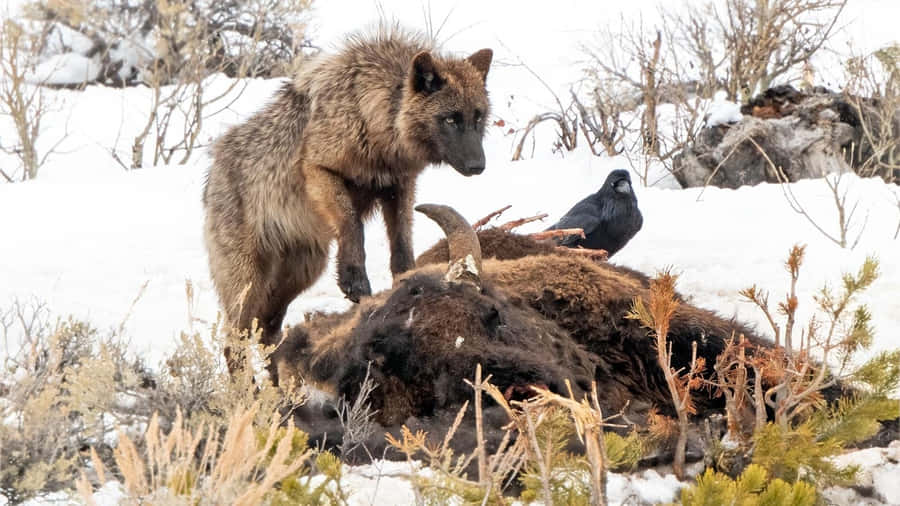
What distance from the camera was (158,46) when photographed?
48.9 feet

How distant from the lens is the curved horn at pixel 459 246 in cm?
452

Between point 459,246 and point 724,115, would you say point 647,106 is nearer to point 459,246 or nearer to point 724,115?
point 724,115

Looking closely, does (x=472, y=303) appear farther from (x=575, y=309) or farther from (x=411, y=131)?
(x=411, y=131)

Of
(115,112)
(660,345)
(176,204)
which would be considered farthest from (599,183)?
(115,112)

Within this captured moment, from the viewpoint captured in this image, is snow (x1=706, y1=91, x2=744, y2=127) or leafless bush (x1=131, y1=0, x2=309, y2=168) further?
leafless bush (x1=131, y1=0, x2=309, y2=168)

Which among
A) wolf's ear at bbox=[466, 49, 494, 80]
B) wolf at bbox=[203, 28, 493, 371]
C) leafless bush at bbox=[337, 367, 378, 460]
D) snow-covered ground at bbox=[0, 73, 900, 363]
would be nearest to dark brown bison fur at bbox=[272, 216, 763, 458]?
leafless bush at bbox=[337, 367, 378, 460]

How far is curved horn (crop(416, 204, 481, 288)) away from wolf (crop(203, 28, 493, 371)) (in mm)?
610

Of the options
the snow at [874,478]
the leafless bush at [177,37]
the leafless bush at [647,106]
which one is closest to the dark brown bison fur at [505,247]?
the snow at [874,478]

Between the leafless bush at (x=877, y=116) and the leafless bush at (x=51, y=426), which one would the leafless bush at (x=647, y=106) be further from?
the leafless bush at (x=51, y=426)

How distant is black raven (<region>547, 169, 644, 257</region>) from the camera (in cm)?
778

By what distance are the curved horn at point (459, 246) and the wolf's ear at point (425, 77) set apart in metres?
0.79

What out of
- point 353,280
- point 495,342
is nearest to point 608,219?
point 353,280

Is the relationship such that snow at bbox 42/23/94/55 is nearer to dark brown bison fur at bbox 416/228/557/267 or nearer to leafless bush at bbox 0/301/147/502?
dark brown bison fur at bbox 416/228/557/267

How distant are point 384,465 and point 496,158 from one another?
386 inches
